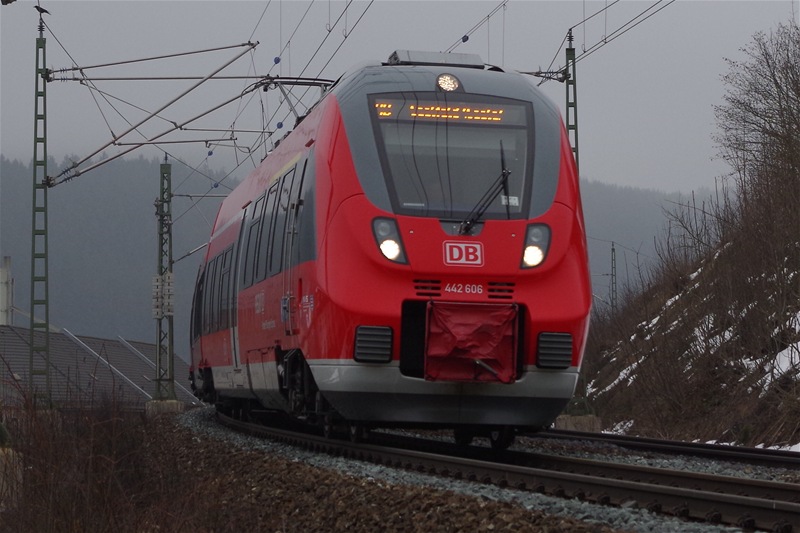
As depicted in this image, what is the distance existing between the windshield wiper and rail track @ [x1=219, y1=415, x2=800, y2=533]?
212 cm

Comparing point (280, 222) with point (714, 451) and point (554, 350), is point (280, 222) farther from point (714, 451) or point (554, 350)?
point (714, 451)

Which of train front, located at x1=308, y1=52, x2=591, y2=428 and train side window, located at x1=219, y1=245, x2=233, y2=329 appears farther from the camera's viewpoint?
train side window, located at x1=219, y1=245, x2=233, y2=329

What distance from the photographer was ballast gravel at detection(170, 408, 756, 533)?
6.89 metres

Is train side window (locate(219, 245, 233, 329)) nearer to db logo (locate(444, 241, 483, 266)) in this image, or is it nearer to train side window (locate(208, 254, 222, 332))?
train side window (locate(208, 254, 222, 332))

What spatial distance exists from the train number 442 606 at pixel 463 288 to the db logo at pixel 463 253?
0.62 feet

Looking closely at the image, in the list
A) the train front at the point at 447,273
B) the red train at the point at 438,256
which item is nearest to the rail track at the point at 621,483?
the red train at the point at 438,256

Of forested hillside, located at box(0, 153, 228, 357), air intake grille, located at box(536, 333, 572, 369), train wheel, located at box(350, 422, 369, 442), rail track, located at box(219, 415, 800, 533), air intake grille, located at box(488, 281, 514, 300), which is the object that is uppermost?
forested hillside, located at box(0, 153, 228, 357)

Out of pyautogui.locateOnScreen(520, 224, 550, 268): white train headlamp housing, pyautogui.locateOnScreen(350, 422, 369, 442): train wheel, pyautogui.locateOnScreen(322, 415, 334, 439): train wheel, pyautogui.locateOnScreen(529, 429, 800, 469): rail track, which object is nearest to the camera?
pyautogui.locateOnScreen(520, 224, 550, 268): white train headlamp housing

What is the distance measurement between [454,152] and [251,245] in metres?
5.40

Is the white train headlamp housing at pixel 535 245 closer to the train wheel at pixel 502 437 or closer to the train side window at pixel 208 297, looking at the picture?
the train wheel at pixel 502 437

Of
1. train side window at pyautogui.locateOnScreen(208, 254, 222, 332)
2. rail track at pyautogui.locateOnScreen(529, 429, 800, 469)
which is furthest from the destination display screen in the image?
train side window at pyautogui.locateOnScreen(208, 254, 222, 332)

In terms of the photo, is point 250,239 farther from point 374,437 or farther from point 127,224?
point 127,224

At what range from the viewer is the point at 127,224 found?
6850 inches

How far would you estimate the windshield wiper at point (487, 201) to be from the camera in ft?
36.3
